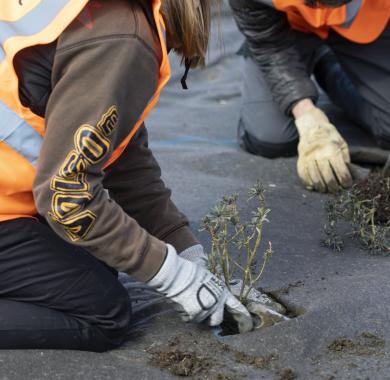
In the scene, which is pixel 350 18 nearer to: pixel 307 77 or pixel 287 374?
pixel 307 77

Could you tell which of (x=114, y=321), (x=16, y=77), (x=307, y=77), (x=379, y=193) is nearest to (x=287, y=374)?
(x=114, y=321)

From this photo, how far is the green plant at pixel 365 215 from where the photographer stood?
2.61 metres

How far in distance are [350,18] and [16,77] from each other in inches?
87.0

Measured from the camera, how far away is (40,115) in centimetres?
182

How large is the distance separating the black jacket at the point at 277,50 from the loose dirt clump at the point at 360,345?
1.84 metres

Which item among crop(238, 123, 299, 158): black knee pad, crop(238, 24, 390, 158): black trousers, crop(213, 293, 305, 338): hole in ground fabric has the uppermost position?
crop(213, 293, 305, 338): hole in ground fabric

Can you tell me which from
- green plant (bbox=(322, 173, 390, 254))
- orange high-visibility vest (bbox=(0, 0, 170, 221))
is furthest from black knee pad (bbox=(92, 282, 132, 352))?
green plant (bbox=(322, 173, 390, 254))

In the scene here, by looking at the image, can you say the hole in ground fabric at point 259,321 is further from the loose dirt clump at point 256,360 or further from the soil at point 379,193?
the soil at point 379,193

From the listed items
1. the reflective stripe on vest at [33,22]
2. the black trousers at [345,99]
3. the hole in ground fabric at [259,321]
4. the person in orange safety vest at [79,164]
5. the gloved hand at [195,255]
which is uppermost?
the reflective stripe on vest at [33,22]

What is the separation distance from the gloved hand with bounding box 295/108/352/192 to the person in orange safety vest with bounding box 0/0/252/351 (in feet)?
4.41

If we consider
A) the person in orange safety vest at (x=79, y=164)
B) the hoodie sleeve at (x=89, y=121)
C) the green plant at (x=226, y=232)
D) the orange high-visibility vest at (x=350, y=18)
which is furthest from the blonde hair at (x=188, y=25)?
the orange high-visibility vest at (x=350, y=18)

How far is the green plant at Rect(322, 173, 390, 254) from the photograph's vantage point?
103 inches

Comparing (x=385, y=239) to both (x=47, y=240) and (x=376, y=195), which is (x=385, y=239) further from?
(x=47, y=240)

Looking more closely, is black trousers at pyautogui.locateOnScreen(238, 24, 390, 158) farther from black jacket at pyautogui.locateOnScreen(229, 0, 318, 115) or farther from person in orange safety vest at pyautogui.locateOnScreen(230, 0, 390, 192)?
black jacket at pyautogui.locateOnScreen(229, 0, 318, 115)
